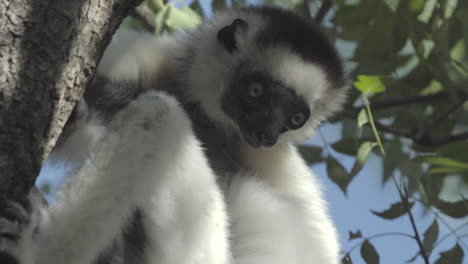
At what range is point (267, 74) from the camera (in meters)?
4.39

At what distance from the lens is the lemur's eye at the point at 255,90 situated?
14.1 feet

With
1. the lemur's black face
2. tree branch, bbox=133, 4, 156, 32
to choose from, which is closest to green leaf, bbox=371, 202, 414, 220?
the lemur's black face

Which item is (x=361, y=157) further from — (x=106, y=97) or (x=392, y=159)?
(x=106, y=97)

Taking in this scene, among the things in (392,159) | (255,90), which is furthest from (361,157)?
(255,90)

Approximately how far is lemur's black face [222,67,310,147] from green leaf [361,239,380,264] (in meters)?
0.89

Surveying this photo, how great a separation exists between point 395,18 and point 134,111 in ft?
6.10

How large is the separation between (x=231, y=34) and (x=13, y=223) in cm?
218

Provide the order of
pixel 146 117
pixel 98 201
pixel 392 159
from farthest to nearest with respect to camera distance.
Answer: pixel 392 159 < pixel 146 117 < pixel 98 201

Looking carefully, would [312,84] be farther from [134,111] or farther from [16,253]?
[16,253]

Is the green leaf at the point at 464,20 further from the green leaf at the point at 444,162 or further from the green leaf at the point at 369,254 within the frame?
the green leaf at the point at 369,254

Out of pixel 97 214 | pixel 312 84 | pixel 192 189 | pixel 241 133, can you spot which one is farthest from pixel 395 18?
pixel 97 214

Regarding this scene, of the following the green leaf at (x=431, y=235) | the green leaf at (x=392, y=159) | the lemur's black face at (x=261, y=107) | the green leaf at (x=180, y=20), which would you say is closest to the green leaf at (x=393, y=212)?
the green leaf at (x=431, y=235)

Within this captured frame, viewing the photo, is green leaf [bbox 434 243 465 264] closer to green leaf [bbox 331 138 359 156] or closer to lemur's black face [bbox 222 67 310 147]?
green leaf [bbox 331 138 359 156]

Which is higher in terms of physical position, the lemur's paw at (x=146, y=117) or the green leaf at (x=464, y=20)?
the green leaf at (x=464, y=20)
